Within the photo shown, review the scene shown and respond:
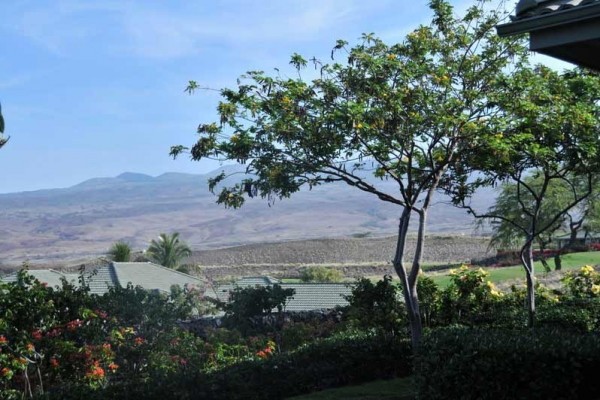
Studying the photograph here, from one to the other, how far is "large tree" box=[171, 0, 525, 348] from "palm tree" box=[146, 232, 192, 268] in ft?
122

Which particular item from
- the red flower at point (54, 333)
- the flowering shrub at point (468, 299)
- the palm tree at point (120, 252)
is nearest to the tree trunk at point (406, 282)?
the flowering shrub at point (468, 299)

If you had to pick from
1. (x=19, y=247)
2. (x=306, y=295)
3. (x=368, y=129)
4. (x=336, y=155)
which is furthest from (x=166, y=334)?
(x=19, y=247)

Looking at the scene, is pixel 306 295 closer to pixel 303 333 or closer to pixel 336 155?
pixel 303 333

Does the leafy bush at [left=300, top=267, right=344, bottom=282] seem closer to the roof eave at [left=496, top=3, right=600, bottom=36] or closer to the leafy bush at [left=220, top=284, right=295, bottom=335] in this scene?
the leafy bush at [left=220, top=284, right=295, bottom=335]

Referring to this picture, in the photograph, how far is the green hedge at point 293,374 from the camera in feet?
27.0

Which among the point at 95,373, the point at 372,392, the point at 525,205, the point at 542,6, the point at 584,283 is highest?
the point at 542,6

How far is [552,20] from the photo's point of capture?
4.44m

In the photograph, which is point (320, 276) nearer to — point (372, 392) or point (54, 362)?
point (372, 392)

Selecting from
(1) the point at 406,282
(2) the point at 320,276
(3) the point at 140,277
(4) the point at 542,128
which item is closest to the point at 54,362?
(1) the point at 406,282

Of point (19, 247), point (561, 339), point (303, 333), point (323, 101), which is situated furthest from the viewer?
point (19, 247)

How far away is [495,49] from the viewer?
9.68 meters

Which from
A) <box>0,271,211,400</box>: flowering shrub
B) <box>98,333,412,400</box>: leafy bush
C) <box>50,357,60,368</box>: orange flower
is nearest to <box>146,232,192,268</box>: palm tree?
<box>0,271,211,400</box>: flowering shrub

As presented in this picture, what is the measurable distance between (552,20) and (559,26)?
64 millimetres

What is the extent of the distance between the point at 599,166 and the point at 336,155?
3282 millimetres
